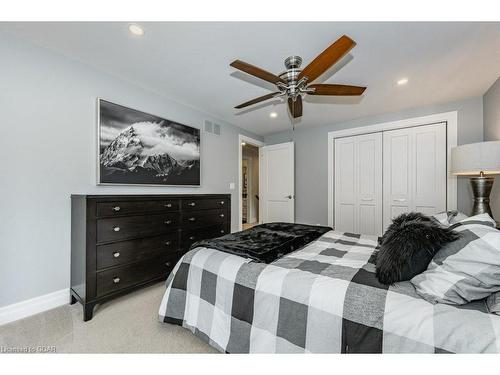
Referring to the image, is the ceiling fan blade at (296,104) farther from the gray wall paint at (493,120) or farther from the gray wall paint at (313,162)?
the gray wall paint at (493,120)

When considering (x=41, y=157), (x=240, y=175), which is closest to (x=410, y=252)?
(x=41, y=157)

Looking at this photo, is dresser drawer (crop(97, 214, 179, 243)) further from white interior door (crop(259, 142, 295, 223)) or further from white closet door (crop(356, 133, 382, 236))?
white closet door (crop(356, 133, 382, 236))

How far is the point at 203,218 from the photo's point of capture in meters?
2.79

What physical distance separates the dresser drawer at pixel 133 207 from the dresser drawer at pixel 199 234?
14.6 inches

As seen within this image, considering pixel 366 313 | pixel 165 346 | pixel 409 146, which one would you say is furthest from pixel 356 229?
pixel 165 346

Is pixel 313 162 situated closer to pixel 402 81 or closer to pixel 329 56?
pixel 402 81

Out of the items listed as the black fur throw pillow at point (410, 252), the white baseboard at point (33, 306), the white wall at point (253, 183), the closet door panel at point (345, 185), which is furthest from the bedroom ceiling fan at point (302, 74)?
the white wall at point (253, 183)

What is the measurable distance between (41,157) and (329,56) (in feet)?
8.37

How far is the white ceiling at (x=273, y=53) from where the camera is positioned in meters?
1.69

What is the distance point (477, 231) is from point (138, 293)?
2.77 metres

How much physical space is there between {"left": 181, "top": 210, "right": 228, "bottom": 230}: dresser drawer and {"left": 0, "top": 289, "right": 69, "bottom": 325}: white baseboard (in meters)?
1.26

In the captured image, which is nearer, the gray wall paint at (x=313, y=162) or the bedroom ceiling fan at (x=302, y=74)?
the bedroom ceiling fan at (x=302, y=74)

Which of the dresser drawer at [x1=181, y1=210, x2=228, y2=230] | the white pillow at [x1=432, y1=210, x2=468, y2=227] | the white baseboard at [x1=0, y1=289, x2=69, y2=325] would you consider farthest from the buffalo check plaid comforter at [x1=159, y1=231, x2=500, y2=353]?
the white baseboard at [x1=0, y1=289, x2=69, y2=325]
